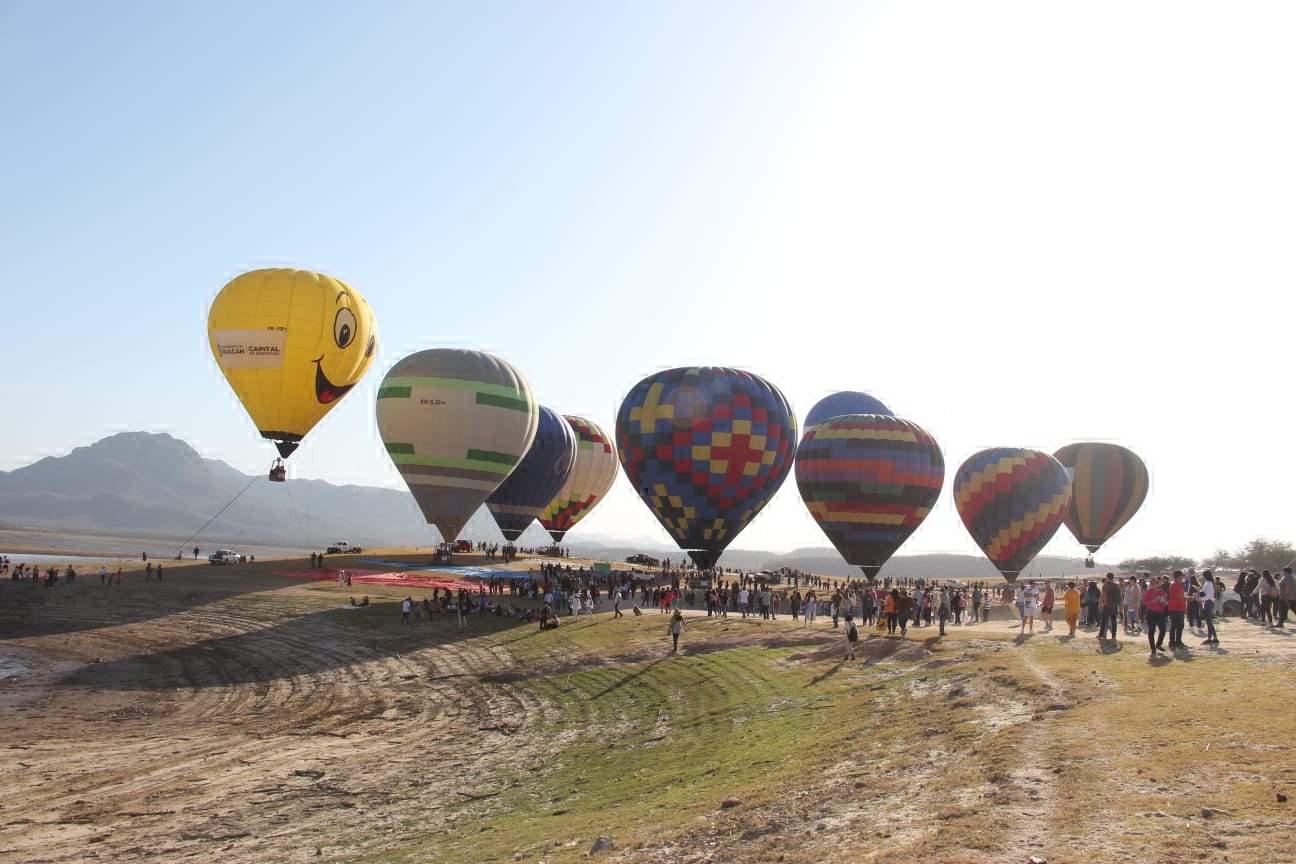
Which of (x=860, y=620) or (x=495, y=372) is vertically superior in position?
(x=495, y=372)

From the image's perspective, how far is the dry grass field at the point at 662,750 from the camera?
385 inches

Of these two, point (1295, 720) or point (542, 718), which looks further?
point (542, 718)

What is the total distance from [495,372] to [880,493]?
2101 centimetres

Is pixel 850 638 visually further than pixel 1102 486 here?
No

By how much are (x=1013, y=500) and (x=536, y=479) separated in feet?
97.8

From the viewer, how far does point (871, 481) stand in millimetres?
49406

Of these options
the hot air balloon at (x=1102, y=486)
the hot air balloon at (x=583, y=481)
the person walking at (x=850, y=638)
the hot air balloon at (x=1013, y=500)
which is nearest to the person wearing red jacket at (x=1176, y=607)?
the person walking at (x=850, y=638)

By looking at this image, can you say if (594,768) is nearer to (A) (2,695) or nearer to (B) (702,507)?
(A) (2,695)

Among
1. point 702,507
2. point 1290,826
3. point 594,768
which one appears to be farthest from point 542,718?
point 702,507

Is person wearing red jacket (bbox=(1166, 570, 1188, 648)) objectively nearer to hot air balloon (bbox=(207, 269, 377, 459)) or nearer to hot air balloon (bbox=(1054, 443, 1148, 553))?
hot air balloon (bbox=(207, 269, 377, 459))

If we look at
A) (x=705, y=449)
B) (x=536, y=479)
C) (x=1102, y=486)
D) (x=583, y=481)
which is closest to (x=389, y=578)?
(x=536, y=479)

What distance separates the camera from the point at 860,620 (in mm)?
36375

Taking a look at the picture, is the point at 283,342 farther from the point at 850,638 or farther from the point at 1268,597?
the point at 1268,597

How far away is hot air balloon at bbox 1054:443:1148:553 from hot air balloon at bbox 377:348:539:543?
4166 cm
